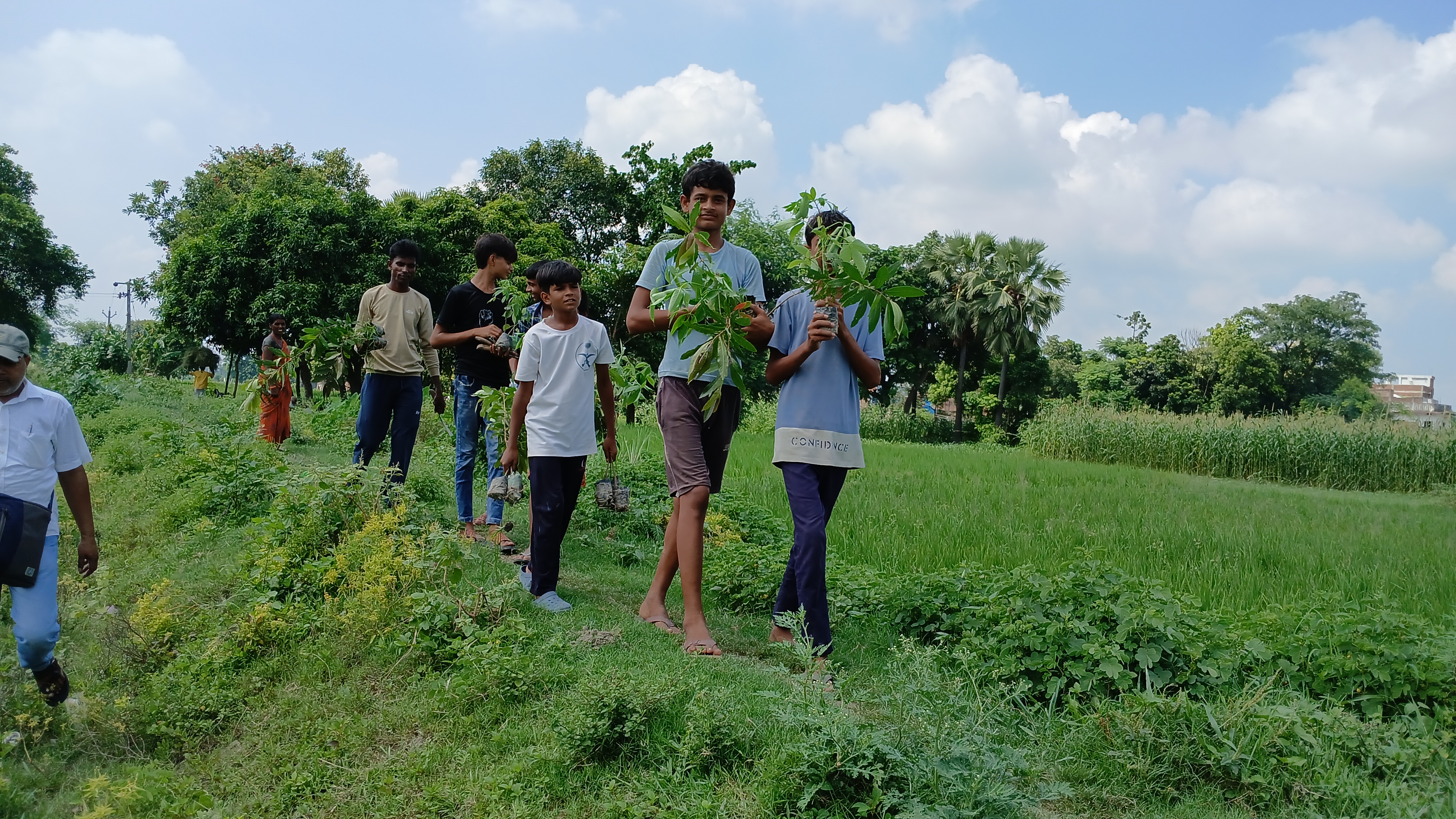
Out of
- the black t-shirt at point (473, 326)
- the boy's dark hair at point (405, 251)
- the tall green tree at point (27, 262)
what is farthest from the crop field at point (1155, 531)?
Answer: the tall green tree at point (27, 262)

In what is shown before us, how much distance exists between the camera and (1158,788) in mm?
2865

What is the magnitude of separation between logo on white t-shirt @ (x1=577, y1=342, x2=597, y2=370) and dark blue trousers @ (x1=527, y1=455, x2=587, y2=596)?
18.4 inches

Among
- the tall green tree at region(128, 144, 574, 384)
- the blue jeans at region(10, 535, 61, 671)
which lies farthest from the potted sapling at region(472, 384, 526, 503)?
the tall green tree at region(128, 144, 574, 384)

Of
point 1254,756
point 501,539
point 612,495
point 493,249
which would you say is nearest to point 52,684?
point 501,539

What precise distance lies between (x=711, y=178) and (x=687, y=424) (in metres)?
1.10

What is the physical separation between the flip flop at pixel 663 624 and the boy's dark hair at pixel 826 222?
6.28ft

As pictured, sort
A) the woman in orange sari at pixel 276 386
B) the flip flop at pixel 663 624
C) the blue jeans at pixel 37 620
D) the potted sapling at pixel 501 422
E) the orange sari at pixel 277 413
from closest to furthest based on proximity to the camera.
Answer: the blue jeans at pixel 37 620, the flip flop at pixel 663 624, the potted sapling at pixel 501 422, the woman in orange sari at pixel 276 386, the orange sari at pixel 277 413

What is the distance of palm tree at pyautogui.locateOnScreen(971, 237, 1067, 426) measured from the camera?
1356 inches

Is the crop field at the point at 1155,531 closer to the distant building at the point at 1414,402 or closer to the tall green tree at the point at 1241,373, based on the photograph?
the distant building at the point at 1414,402

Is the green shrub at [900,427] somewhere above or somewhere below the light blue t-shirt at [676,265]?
below

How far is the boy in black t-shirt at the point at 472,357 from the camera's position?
5.70 m

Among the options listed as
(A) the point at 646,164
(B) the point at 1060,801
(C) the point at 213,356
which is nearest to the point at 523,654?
(B) the point at 1060,801

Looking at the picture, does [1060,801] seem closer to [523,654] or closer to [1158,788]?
[1158,788]

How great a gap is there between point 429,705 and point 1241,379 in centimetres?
4511
